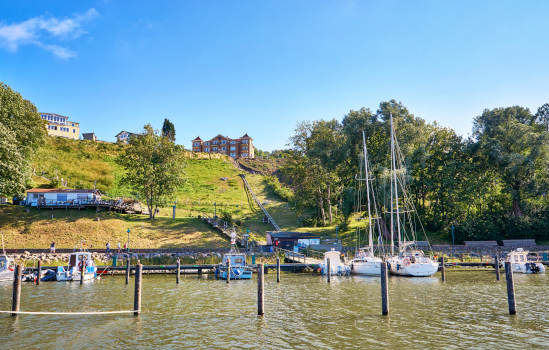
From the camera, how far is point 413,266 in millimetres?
42344

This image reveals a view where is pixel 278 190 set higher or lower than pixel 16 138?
lower

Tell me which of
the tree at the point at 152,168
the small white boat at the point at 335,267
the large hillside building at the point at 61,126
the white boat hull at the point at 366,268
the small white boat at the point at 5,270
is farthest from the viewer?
the large hillside building at the point at 61,126

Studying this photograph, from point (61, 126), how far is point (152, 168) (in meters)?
92.2

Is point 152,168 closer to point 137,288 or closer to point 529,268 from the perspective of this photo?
point 137,288

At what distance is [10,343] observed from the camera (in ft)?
59.3

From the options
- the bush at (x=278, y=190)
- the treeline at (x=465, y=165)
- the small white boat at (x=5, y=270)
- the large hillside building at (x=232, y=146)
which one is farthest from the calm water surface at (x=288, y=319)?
the large hillside building at (x=232, y=146)

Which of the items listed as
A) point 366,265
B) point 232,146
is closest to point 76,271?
point 366,265

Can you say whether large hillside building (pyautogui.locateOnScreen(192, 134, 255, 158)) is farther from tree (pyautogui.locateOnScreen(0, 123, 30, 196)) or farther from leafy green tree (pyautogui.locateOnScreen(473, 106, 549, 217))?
leafy green tree (pyautogui.locateOnScreen(473, 106, 549, 217))

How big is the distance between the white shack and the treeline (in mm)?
41216

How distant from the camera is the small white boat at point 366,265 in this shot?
44.2 meters

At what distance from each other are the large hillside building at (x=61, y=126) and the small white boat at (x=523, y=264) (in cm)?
14150

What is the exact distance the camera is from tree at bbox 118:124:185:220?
229 feet

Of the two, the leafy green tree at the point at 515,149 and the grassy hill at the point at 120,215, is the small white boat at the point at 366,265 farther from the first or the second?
the leafy green tree at the point at 515,149

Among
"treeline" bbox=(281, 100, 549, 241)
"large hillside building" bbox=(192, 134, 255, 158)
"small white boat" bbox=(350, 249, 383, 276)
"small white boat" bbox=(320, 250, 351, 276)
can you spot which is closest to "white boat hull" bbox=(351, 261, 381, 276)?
"small white boat" bbox=(350, 249, 383, 276)
